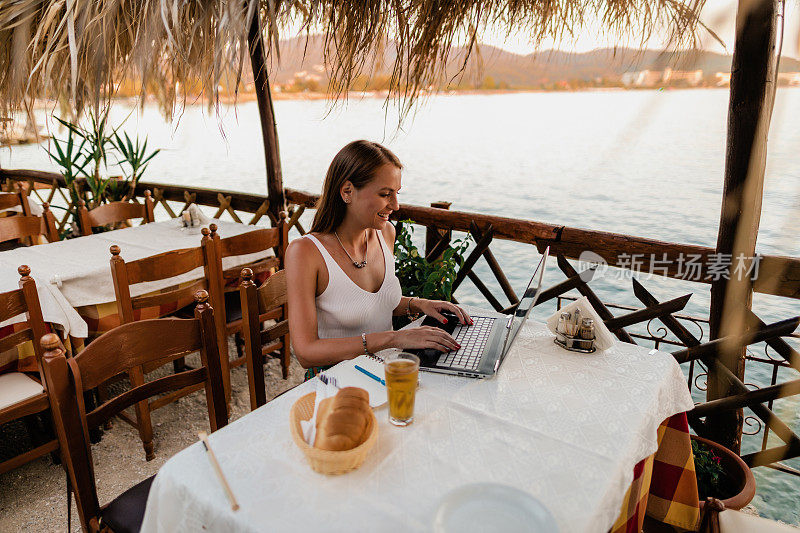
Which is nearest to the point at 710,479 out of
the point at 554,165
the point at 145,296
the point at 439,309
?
the point at 439,309

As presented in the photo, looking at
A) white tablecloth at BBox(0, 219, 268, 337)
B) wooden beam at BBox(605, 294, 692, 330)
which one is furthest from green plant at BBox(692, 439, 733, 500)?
white tablecloth at BBox(0, 219, 268, 337)

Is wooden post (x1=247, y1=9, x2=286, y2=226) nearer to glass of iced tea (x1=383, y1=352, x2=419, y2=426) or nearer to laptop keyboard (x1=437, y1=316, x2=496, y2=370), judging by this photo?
laptop keyboard (x1=437, y1=316, x2=496, y2=370)

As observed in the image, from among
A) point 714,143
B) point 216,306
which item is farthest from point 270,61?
point 714,143

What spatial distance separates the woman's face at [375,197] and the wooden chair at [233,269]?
2.09ft

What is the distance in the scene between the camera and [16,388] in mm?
1771

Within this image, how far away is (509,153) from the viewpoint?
122 feet

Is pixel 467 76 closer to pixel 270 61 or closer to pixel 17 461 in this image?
pixel 270 61

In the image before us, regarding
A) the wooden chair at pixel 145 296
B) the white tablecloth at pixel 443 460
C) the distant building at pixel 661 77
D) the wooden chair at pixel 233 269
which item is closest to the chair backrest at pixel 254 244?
the wooden chair at pixel 233 269

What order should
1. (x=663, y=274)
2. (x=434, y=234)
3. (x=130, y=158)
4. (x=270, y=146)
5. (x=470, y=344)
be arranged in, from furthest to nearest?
1. (x=130, y=158)
2. (x=270, y=146)
3. (x=434, y=234)
4. (x=663, y=274)
5. (x=470, y=344)

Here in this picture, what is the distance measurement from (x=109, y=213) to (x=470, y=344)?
116 inches

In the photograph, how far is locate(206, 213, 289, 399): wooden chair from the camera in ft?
7.64

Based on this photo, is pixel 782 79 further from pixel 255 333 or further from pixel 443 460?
pixel 255 333

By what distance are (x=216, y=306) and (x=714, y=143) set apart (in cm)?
4095

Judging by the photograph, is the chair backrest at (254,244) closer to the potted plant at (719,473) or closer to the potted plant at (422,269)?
the potted plant at (422,269)
